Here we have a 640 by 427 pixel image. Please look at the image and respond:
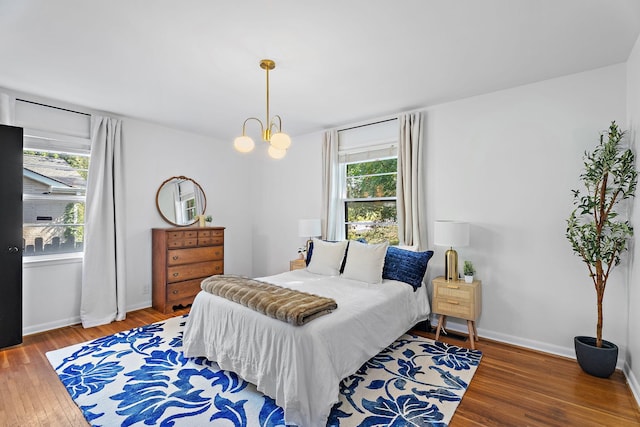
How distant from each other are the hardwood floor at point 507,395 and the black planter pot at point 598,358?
0.20 ft

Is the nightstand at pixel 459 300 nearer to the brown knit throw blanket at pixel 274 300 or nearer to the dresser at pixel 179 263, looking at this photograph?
the brown knit throw blanket at pixel 274 300

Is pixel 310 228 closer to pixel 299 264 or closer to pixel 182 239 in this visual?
pixel 299 264

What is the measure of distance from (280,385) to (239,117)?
132 inches

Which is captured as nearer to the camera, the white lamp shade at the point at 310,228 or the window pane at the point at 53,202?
the window pane at the point at 53,202

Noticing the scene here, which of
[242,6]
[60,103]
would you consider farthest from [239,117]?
[242,6]

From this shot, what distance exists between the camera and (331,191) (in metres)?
4.55

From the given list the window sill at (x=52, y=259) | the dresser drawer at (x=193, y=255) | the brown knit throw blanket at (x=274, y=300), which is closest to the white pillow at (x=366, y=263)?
the brown knit throw blanket at (x=274, y=300)

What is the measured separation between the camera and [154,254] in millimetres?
4379

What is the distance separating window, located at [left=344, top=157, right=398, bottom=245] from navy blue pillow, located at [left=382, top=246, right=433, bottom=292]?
0.65 metres

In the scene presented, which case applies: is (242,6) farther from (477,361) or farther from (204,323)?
(477,361)

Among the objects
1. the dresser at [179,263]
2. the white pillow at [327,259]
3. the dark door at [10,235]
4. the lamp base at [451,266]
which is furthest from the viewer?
the dresser at [179,263]

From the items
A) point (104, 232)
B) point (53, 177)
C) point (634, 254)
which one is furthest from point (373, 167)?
point (53, 177)

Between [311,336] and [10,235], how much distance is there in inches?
130

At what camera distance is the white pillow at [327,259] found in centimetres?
368
